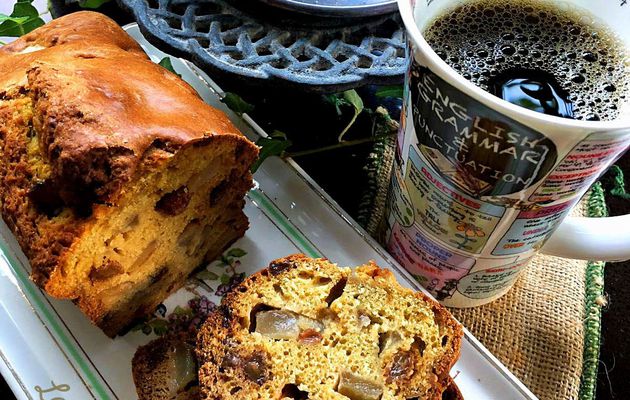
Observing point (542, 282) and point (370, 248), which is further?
point (542, 282)

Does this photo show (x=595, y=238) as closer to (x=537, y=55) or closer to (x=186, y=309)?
(x=537, y=55)

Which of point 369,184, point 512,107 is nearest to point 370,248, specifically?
point 369,184

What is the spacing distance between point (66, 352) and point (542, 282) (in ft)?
3.85

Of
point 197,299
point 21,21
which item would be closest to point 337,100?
point 197,299

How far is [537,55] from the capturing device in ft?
4.22

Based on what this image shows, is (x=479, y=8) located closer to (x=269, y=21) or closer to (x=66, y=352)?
(x=269, y=21)

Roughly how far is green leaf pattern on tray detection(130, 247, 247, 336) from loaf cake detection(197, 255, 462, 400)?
18 cm

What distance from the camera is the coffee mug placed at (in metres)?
1.05

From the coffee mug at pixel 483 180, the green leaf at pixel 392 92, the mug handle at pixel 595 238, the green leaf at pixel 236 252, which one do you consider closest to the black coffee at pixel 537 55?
the coffee mug at pixel 483 180

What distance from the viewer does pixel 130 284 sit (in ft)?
5.01

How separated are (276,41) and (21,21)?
2.31 feet

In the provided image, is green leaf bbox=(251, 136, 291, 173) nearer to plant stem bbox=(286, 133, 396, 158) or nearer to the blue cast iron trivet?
plant stem bbox=(286, 133, 396, 158)

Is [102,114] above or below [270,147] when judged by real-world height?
above

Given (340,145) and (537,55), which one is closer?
(537,55)
